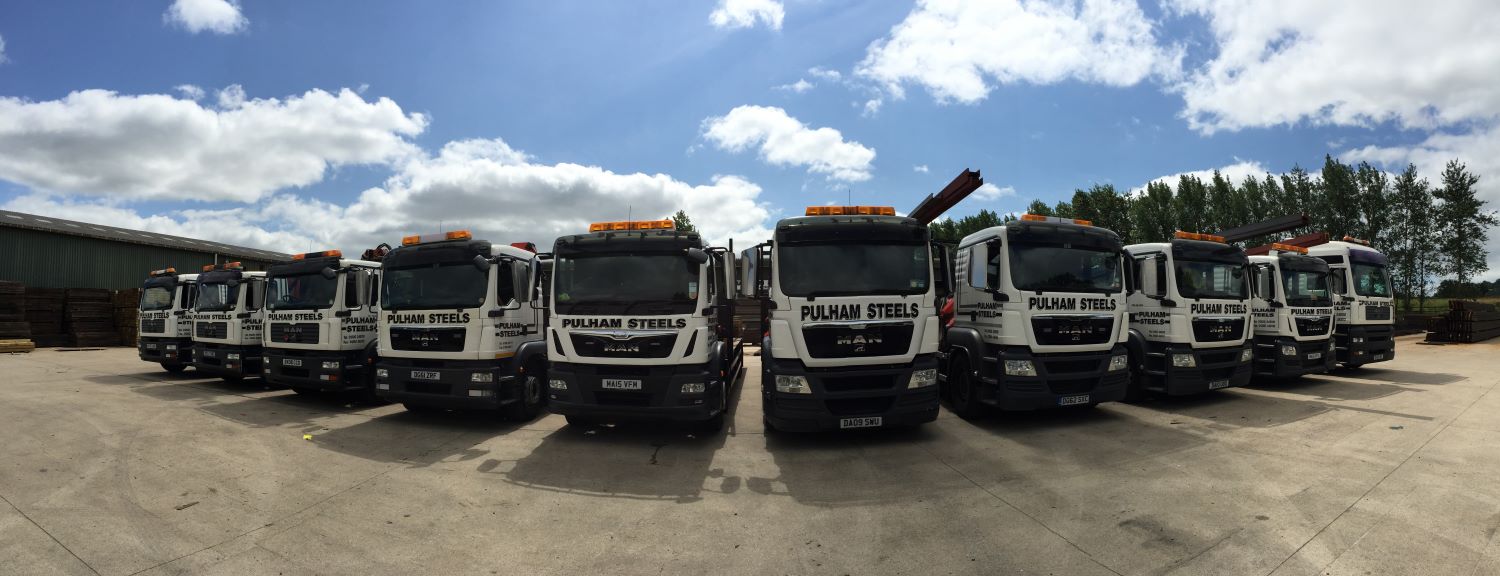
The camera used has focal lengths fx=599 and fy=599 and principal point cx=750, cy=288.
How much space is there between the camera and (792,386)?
6.71 meters

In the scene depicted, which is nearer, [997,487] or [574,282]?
[997,487]

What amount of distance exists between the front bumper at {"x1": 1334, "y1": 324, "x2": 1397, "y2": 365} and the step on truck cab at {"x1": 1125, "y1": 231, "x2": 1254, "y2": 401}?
5.15 meters

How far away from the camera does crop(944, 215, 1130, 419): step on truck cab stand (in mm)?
7594

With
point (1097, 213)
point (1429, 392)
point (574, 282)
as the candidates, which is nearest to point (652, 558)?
point (574, 282)

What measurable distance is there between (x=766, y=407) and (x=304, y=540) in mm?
Answer: 4382

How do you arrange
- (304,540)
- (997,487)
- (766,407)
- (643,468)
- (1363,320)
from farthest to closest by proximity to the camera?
(1363,320), (766,407), (643,468), (997,487), (304,540)

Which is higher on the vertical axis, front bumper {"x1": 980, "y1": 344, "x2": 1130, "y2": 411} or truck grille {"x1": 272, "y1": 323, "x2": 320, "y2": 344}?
truck grille {"x1": 272, "y1": 323, "x2": 320, "y2": 344}

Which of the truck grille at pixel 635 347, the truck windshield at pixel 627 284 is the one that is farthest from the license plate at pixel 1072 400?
the truck grille at pixel 635 347

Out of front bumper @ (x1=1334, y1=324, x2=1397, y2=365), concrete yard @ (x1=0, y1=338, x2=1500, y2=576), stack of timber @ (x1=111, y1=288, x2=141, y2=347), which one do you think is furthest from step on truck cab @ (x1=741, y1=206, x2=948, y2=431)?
stack of timber @ (x1=111, y1=288, x2=141, y2=347)

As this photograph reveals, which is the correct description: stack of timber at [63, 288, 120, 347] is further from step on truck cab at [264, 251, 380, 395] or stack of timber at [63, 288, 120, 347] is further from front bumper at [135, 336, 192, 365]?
step on truck cab at [264, 251, 380, 395]

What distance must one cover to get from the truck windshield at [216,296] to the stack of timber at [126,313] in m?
15.4

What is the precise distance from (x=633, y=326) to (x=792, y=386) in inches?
77.7

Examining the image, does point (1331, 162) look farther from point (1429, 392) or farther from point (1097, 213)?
point (1429, 392)

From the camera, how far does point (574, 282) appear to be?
7320mm
